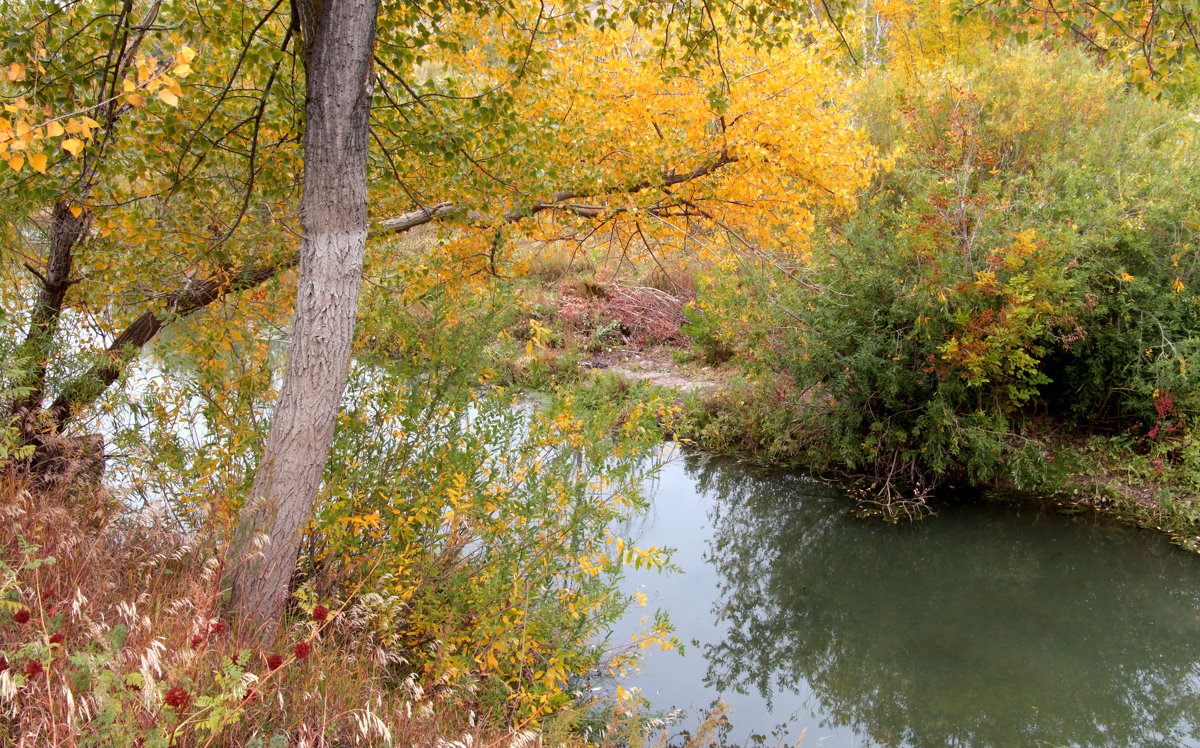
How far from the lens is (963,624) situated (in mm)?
5387

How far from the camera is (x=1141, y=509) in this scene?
22.1 feet

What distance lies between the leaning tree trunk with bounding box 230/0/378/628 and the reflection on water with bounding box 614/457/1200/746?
101 inches

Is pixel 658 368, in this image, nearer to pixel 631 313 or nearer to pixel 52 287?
pixel 631 313

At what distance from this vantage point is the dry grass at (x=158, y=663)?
1.90m

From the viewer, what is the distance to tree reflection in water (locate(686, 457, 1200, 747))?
14.7ft

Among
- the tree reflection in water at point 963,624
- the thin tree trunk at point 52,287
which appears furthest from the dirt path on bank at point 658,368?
the thin tree trunk at point 52,287

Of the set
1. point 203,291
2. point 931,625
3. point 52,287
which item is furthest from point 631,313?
point 52,287

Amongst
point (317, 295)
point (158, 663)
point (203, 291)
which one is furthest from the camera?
point (203, 291)

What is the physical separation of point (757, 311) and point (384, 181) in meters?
4.18

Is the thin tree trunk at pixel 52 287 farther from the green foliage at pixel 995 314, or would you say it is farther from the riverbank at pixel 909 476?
the green foliage at pixel 995 314

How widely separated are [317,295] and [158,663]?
54.4 inches

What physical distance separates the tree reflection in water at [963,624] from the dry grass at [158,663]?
2619 millimetres

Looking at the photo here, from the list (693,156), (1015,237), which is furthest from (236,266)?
(1015,237)

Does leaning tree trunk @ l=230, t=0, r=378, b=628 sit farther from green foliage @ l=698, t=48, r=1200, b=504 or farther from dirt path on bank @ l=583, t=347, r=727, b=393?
dirt path on bank @ l=583, t=347, r=727, b=393
